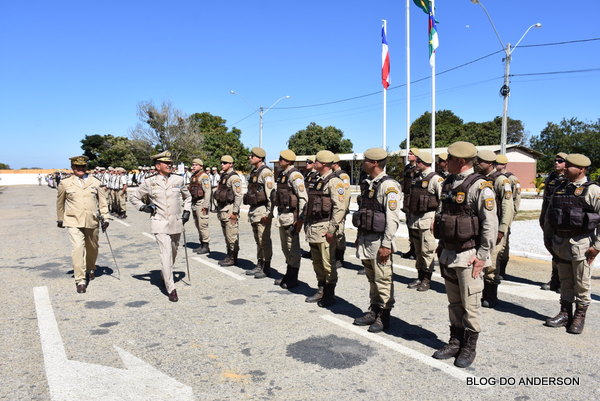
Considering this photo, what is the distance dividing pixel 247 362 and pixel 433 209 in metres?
3.74

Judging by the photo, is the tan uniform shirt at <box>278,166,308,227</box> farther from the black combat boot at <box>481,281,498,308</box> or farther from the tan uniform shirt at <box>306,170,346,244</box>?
the black combat boot at <box>481,281,498,308</box>

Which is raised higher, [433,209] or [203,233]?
[433,209]

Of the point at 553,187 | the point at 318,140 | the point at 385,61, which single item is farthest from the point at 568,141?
the point at 553,187

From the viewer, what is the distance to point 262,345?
4.14 m

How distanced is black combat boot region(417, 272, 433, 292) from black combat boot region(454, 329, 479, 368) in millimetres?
2352

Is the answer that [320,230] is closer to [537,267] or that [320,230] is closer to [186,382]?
[186,382]

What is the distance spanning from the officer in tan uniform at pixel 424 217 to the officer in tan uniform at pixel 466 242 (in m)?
2.33

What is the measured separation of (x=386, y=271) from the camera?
445 cm

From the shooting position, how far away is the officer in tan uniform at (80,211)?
19.9 ft

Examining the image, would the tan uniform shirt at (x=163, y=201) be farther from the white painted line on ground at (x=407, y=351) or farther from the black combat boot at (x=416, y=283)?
the black combat boot at (x=416, y=283)

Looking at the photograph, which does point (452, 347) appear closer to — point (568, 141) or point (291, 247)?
point (291, 247)

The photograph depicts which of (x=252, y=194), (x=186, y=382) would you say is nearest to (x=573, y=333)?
(x=186, y=382)

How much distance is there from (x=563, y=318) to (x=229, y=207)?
209 inches

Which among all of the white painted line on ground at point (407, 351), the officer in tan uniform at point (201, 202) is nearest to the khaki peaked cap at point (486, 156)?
the white painted line on ground at point (407, 351)
